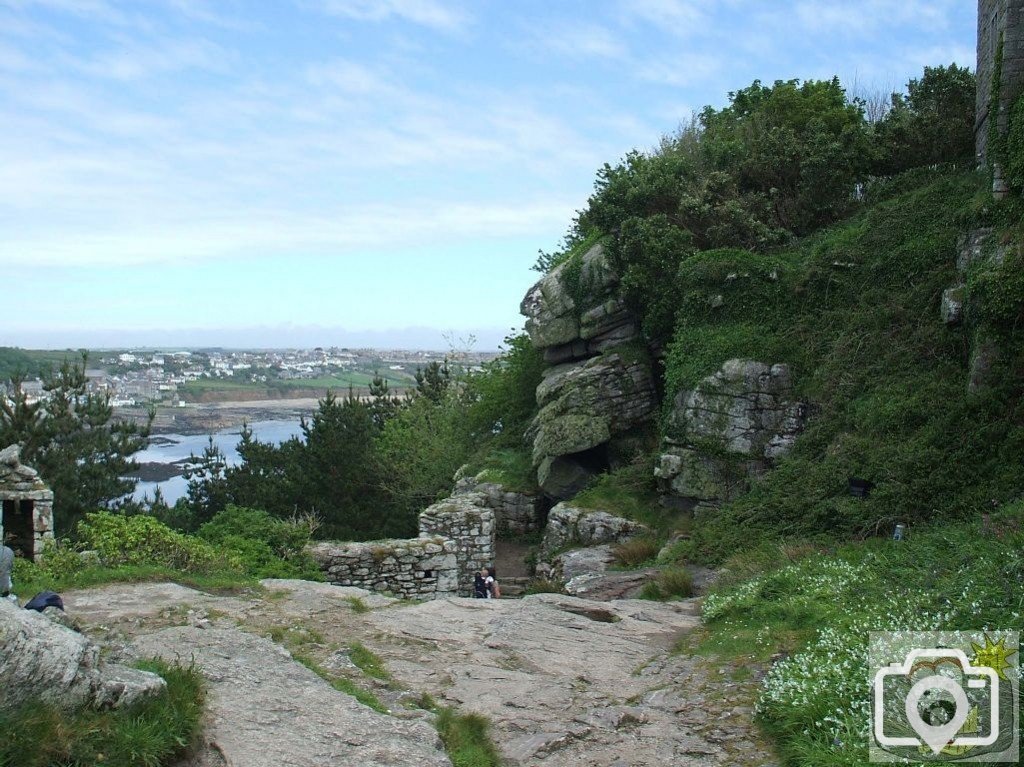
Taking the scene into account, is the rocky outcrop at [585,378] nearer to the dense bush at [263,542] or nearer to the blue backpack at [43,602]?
the dense bush at [263,542]

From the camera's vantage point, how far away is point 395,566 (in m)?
15.1

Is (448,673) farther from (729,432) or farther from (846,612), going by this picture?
(729,432)

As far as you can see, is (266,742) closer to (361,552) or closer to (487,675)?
(487,675)

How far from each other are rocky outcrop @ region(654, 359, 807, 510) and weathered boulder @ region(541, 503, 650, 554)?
1.35 meters

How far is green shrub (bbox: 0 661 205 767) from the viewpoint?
4.49 metres

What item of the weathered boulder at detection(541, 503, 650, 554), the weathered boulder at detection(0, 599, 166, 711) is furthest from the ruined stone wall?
the weathered boulder at detection(0, 599, 166, 711)

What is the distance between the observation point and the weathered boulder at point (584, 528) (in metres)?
17.9

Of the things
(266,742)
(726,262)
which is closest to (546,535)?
(726,262)

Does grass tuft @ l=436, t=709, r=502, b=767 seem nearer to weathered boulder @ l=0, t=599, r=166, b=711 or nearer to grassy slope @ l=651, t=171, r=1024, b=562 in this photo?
weathered boulder @ l=0, t=599, r=166, b=711

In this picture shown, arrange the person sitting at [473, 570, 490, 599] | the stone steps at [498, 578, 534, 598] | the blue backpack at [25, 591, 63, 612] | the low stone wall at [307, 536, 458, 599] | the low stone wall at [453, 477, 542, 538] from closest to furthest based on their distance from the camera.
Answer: the blue backpack at [25, 591, 63, 612], the low stone wall at [307, 536, 458, 599], the person sitting at [473, 570, 490, 599], the stone steps at [498, 578, 534, 598], the low stone wall at [453, 477, 542, 538]

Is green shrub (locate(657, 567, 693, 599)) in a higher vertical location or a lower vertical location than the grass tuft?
lower

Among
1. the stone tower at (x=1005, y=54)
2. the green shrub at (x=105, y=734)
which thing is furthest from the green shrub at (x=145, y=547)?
the stone tower at (x=1005, y=54)

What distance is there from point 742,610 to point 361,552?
761cm

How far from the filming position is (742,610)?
32.9 feet
